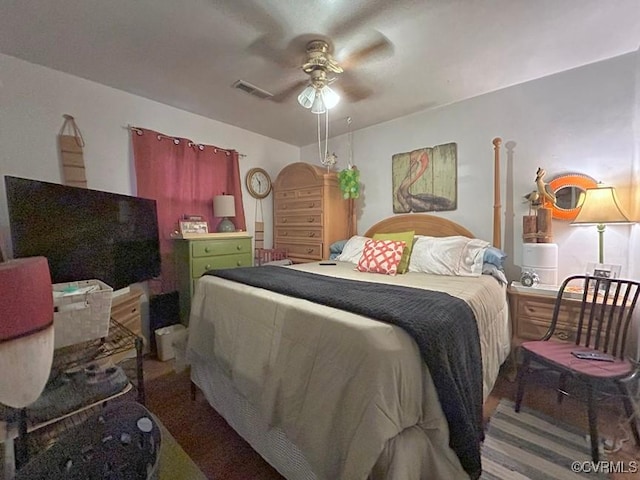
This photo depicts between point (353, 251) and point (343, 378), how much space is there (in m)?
1.94

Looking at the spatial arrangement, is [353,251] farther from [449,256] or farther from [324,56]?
[324,56]

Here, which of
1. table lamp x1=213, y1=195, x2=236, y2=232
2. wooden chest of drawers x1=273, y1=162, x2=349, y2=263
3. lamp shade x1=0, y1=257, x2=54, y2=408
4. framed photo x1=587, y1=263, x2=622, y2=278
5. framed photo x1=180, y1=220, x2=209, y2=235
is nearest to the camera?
lamp shade x1=0, y1=257, x2=54, y2=408

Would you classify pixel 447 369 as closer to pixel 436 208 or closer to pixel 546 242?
pixel 546 242

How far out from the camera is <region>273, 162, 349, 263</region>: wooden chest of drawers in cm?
327

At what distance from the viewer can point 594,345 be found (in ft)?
5.93

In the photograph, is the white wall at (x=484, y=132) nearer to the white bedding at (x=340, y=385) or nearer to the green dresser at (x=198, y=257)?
the green dresser at (x=198, y=257)

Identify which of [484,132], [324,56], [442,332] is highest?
[324,56]

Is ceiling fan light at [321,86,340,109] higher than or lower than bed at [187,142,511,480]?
higher

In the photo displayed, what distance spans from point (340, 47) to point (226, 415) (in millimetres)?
2433

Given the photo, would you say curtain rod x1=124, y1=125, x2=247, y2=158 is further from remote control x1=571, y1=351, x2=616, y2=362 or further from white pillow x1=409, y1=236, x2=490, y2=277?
remote control x1=571, y1=351, x2=616, y2=362

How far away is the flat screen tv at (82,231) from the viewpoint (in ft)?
5.12

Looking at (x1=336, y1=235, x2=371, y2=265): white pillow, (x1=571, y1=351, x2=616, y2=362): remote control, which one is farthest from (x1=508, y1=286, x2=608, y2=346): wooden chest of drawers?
(x1=336, y1=235, x2=371, y2=265): white pillow

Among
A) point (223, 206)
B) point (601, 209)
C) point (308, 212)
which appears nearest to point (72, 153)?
point (223, 206)

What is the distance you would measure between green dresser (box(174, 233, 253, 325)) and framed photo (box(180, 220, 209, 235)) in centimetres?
13
